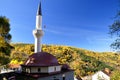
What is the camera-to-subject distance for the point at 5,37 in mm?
23312

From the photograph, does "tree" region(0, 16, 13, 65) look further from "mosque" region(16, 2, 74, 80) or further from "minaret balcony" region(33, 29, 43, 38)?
"minaret balcony" region(33, 29, 43, 38)

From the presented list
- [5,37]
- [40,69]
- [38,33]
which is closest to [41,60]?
[40,69]

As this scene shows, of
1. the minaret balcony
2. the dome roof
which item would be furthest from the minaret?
the dome roof

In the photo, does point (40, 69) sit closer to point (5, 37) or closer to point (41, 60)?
point (41, 60)

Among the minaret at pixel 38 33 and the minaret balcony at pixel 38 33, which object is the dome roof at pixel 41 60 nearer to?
the minaret at pixel 38 33

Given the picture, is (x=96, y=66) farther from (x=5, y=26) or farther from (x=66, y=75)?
(x=5, y=26)

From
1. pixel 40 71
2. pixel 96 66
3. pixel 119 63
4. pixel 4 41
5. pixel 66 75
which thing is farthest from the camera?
pixel 96 66

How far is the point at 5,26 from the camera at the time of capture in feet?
75.3

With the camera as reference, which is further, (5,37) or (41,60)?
(41,60)

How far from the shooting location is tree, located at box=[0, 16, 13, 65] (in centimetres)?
2198

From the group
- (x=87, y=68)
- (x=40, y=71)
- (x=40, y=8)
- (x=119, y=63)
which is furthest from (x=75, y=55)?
(x=119, y=63)

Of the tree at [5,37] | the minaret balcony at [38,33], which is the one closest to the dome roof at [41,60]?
the minaret balcony at [38,33]

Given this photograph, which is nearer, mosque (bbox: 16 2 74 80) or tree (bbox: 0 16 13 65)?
tree (bbox: 0 16 13 65)

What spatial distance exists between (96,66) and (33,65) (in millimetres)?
60812
